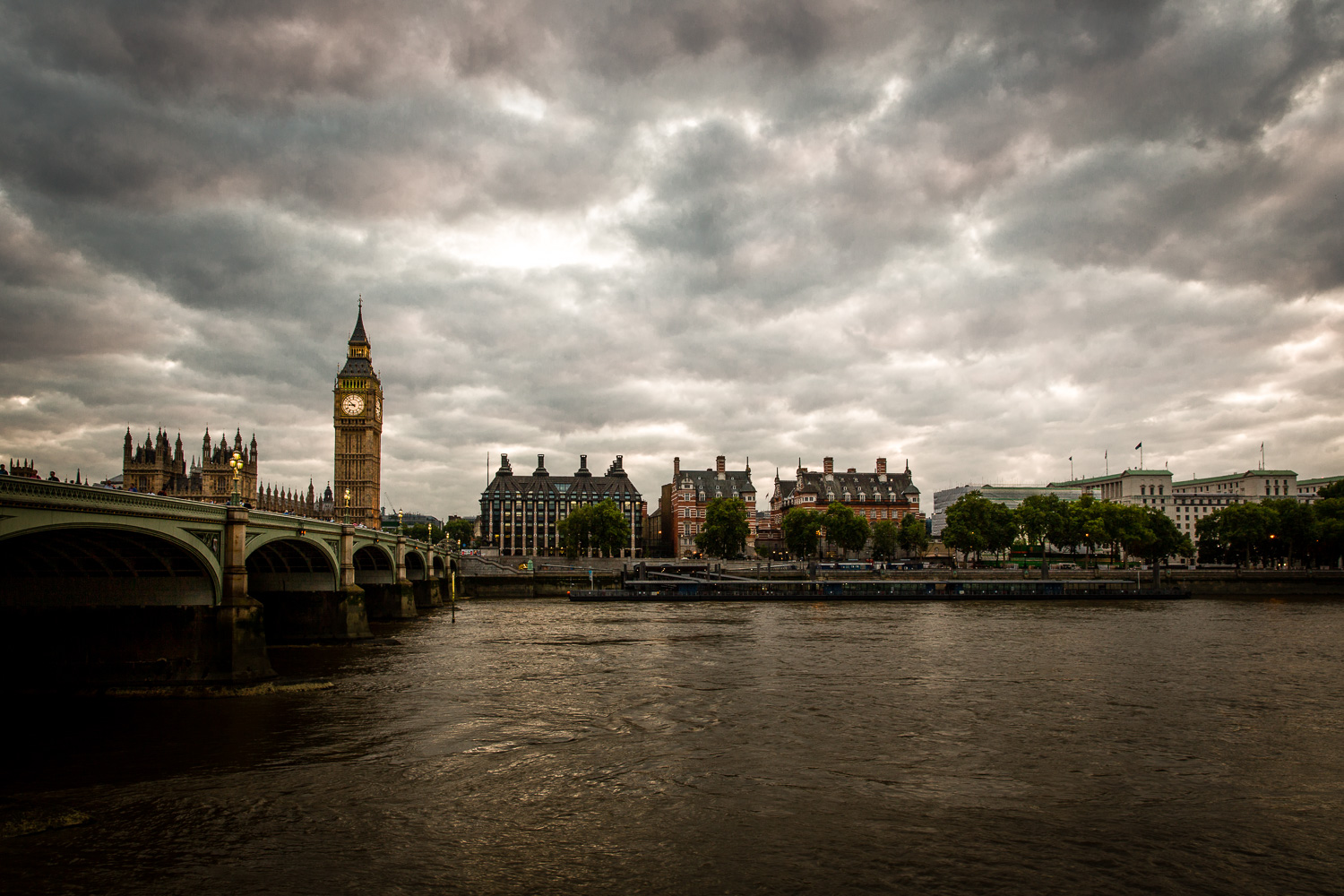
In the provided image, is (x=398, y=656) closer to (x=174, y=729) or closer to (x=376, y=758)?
(x=174, y=729)

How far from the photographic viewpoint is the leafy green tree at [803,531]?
155m

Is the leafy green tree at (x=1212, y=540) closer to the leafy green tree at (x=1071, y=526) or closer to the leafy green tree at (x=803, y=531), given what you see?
the leafy green tree at (x=1071, y=526)

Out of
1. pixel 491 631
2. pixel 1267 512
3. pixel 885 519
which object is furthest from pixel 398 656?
pixel 885 519

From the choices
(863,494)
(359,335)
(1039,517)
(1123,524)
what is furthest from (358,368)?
(1123,524)

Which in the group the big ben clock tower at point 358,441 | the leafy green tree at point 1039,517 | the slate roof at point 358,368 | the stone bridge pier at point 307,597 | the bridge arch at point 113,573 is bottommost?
the stone bridge pier at point 307,597

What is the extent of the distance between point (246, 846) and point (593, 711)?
1406 centimetres

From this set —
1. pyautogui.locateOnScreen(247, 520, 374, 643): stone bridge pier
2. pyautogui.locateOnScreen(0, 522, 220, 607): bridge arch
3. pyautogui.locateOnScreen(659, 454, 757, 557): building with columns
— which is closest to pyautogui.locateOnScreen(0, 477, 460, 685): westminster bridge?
pyautogui.locateOnScreen(0, 522, 220, 607): bridge arch

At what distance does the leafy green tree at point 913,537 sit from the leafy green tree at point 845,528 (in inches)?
555

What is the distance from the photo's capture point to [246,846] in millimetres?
17281

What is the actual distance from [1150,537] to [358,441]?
138 metres

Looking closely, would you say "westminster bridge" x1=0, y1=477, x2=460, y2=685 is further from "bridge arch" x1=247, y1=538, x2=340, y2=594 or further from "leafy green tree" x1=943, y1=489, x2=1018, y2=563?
"leafy green tree" x1=943, y1=489, x2=1018, y2=563

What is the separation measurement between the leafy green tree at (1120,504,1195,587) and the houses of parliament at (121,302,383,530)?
4788 inches

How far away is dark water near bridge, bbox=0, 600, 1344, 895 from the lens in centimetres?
1611

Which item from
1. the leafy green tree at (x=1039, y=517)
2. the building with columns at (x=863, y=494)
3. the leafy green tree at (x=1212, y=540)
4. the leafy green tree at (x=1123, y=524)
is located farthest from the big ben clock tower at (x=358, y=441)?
the leafy green tree at (x=1212, y=540)
